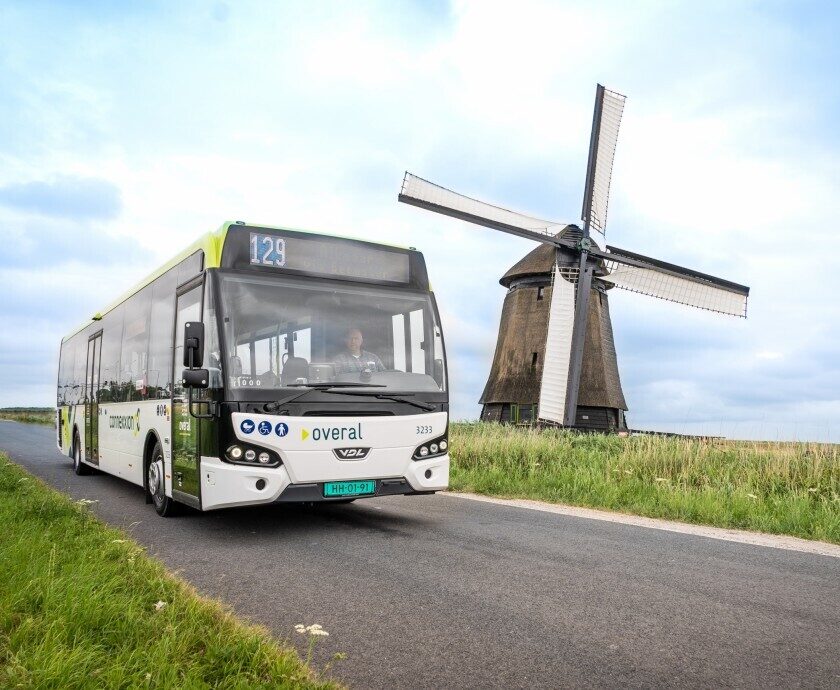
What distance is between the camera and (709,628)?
4.17 meters

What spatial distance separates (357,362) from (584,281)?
57.7 ft

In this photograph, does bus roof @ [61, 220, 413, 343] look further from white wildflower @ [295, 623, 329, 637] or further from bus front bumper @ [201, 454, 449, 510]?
white wildflower @ [295, 623, 329, 637]

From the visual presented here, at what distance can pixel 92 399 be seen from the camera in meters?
13.0

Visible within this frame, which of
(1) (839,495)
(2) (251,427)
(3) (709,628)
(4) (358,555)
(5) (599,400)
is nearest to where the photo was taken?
(3) (709,628)

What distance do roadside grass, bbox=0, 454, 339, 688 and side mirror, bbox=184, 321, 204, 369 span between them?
1.87 meters

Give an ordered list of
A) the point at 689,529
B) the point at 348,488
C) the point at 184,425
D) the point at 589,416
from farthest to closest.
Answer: the point at 589,416 → the point at 689,529 → the point at 184,425 → the point at 348,488

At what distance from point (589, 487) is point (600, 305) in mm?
16526

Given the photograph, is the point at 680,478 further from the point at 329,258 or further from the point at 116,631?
the point at 116,631

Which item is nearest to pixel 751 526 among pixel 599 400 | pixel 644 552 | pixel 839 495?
pixel 839 495

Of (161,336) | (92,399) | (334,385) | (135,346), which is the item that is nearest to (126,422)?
(135,346)

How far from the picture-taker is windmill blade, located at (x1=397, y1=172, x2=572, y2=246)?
23047 mm

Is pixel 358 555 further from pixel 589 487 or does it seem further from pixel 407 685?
pixel 589 487

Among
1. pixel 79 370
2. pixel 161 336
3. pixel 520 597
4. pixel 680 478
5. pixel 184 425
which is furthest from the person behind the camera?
pixel 79 370

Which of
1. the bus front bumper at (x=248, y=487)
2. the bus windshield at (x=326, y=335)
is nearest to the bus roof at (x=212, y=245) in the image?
the bus windshield at (x=326, y=335)
